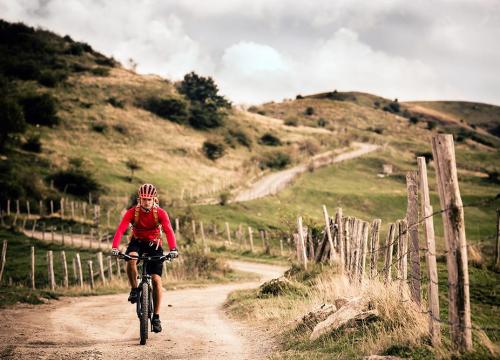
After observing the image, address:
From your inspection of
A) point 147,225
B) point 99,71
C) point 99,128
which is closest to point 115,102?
point 99,128

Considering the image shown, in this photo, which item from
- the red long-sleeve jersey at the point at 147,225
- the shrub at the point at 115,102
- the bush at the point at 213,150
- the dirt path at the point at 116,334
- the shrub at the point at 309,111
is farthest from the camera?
the shrub at the point at 309,111

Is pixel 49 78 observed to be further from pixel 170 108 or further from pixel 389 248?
pixel 389 248

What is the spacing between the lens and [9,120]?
5397 cm

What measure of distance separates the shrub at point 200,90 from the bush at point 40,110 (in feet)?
114

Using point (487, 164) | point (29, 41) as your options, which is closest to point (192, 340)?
point (487, 164)

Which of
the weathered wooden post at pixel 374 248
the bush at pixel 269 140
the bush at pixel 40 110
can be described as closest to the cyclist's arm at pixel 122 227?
the weathered wooden post at pixel 374 248

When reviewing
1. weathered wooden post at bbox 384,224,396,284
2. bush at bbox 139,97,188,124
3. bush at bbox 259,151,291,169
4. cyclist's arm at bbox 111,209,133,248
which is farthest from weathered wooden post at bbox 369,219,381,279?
bush at bbox 139,97,188,124

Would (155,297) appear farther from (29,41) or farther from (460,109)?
(460,109)

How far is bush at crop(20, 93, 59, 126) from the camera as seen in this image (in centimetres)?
6575

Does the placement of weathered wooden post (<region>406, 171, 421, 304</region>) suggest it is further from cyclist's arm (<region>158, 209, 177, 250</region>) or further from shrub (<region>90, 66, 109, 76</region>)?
shrub (<region>90, 66, 109, 76</region>)

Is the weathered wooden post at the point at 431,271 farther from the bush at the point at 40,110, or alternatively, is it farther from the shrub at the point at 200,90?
the shrub at the point at 200,90

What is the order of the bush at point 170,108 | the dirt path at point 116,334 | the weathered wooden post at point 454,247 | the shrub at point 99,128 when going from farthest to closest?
the bush at point 170,108, the shrub at point 99,128, the dirt path at point 116,334, the weathered wooden post at point 454,247

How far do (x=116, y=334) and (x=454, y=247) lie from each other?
7166 millimetres

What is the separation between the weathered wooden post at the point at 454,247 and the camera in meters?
5.54
